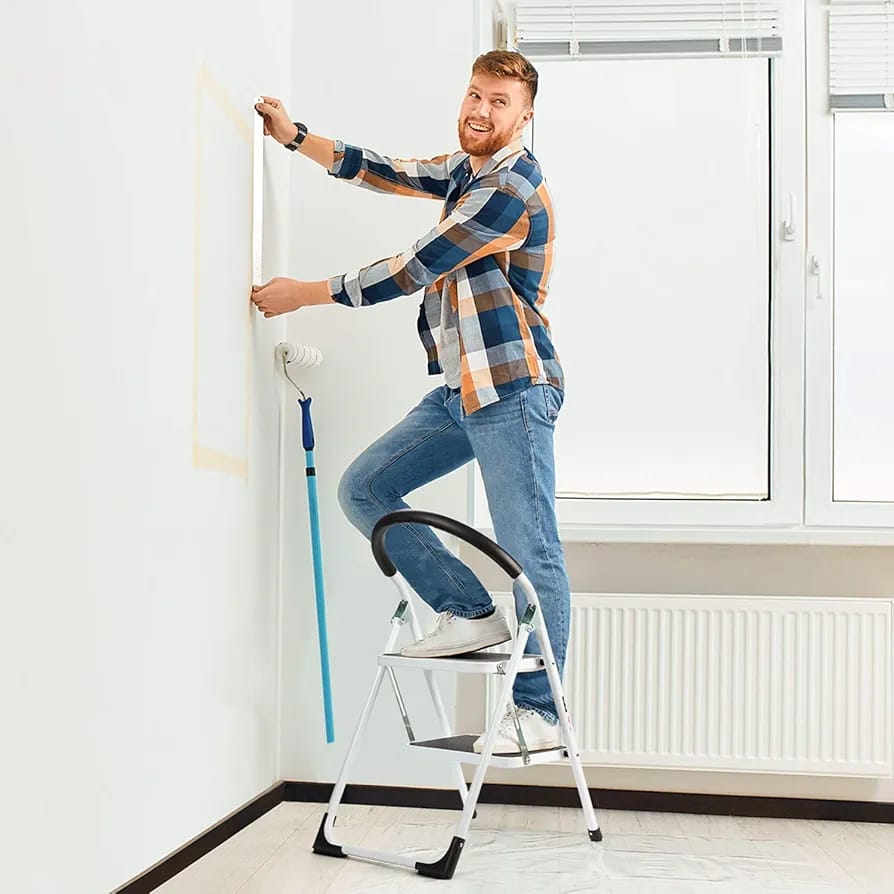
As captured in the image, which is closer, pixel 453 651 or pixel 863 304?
pixel 453 651

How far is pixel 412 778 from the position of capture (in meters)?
2.78

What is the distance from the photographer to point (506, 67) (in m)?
2.39

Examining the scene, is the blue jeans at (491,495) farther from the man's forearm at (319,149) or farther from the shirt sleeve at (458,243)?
the man's forearm at (319,149)

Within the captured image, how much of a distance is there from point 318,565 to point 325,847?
2.19 ft

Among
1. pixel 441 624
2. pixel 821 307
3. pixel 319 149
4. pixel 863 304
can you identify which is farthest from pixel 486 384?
pixel 863 304

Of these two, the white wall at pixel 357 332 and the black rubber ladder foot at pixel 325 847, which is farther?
the white wall at pixel 357 332

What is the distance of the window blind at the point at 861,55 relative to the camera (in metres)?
2.91

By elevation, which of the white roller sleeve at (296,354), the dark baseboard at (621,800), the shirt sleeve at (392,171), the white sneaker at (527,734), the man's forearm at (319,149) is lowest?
the dark baseboard at (621,800)

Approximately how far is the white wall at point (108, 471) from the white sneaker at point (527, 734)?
57 cm

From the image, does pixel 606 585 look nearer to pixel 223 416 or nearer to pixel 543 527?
pixel 543 527

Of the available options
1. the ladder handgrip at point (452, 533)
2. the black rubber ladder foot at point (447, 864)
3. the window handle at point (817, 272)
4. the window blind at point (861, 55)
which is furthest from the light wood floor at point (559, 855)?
the window blind at point (861, 55)

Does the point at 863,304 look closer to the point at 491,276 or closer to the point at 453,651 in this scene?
the point at 491,276

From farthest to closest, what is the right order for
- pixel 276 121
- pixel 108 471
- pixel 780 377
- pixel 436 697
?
1. pixel 780 377
2. pixel 276 121
3. pixel 436 697
4. pixel 108 471

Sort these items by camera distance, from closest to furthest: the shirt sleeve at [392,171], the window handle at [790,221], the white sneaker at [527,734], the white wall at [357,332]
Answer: the white sneaker at [527,734]
the shirt sleeve at [392,171]
the white wall at [357,332]
the window handle at [790,221]
